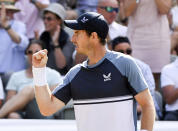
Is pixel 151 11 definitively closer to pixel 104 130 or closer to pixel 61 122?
pixel 61 122

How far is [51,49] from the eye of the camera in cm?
766

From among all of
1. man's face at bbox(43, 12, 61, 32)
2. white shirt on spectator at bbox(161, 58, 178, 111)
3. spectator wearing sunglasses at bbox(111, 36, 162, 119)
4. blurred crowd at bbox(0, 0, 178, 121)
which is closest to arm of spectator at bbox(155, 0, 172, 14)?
blurred crowd at bbox(0, 0, 178, 121)

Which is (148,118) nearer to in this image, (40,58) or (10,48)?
(40,58)

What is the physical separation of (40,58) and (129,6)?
4.13 meters

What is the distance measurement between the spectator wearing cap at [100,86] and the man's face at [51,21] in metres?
4.51

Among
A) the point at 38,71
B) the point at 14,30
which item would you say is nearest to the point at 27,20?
the point at 14,30

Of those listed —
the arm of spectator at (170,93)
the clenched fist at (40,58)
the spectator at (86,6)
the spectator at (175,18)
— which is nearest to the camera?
the clenched fist at (40,58)

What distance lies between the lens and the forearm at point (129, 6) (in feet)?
23.7

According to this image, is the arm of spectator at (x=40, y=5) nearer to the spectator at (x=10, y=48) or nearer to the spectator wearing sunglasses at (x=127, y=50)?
the spectator at (x=10, y=48)

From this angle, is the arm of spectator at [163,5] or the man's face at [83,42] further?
the arm of spectator at [163,5]

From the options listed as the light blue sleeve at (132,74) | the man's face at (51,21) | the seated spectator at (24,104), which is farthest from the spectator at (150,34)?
the light blue sleeve at (132,74)

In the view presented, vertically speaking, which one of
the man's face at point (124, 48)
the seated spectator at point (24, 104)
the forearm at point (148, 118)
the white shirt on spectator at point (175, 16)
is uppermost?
the white shirt on spectator at point (175, 16)

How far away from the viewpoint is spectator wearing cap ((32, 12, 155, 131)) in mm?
3186

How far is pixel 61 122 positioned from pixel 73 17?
315cm
